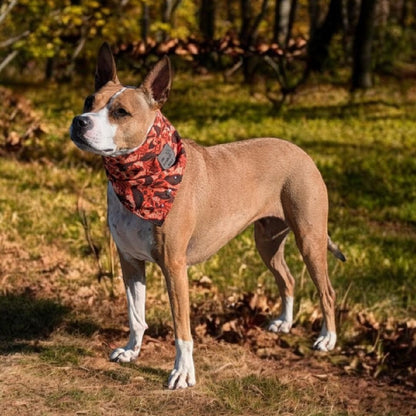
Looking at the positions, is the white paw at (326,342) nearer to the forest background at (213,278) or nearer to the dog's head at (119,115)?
the forest background at (213,278)

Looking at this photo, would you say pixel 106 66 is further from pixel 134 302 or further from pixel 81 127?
pixel 134 302

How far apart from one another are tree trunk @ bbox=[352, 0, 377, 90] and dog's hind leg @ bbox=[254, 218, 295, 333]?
10909 mm

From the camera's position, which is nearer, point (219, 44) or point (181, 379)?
point (181, 379)

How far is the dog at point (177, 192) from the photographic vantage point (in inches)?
165

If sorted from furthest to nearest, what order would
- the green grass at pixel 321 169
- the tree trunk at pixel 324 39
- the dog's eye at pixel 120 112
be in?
1. the tree trunk at pixel 324 39
2. the green grass at pixel 321 169
3. the dog's eye at pixel 120 112

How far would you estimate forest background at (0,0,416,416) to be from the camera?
16.1 ft

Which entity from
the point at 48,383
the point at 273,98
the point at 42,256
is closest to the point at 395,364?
the point at 48,383

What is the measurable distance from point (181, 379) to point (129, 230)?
3.39ft

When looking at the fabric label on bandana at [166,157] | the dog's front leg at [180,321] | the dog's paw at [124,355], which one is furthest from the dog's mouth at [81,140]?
the dog's paw at [124,355]

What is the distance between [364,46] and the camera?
16.0 m

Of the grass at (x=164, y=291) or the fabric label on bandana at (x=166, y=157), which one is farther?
the grass at (x=164, y=291)

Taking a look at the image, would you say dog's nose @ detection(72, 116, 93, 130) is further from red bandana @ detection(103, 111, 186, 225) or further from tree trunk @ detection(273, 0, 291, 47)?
tree trunk @ detection(273, 0, 291, 47)

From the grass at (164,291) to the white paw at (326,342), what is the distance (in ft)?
0.45

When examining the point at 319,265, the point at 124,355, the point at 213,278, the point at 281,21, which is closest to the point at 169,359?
the point at 124,355
